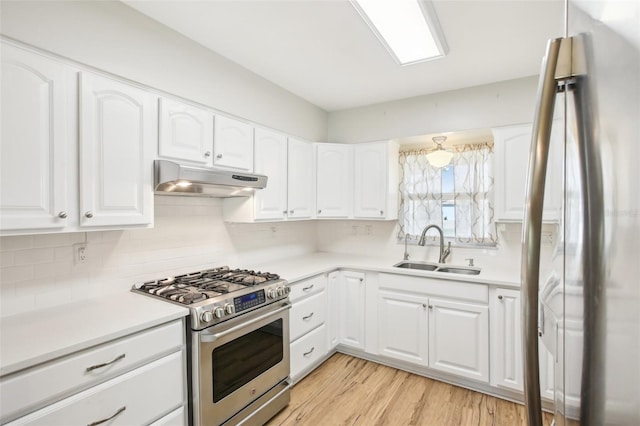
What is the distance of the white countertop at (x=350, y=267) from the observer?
2.50 m

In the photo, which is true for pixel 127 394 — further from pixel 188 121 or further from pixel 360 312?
pixel 360 312

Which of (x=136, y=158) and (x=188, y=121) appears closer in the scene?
(x=136, y=158)

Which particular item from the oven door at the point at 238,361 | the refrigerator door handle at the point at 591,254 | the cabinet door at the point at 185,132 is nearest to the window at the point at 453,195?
the oven door at the point at 238,361

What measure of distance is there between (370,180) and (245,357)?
2.09 meters

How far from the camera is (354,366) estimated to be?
9.66 ft

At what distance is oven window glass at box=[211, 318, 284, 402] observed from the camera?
5.98 feet

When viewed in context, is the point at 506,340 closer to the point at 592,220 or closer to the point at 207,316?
the point at 207,316

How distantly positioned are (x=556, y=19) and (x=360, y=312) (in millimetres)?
2565

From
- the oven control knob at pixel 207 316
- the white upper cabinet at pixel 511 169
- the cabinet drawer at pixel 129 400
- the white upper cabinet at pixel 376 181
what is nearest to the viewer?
the cabinet drawer at pixel 129 400

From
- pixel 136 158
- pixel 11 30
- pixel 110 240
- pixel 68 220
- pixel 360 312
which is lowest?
pixel 360 312

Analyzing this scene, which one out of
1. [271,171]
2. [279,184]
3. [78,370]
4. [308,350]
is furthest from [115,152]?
[308,350]

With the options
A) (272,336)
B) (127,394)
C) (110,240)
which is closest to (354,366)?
(272,336)

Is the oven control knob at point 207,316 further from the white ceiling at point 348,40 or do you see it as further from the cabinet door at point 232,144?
the white ceiling at point 348,40

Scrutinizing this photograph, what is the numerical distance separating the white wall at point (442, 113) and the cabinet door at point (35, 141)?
264 cm
